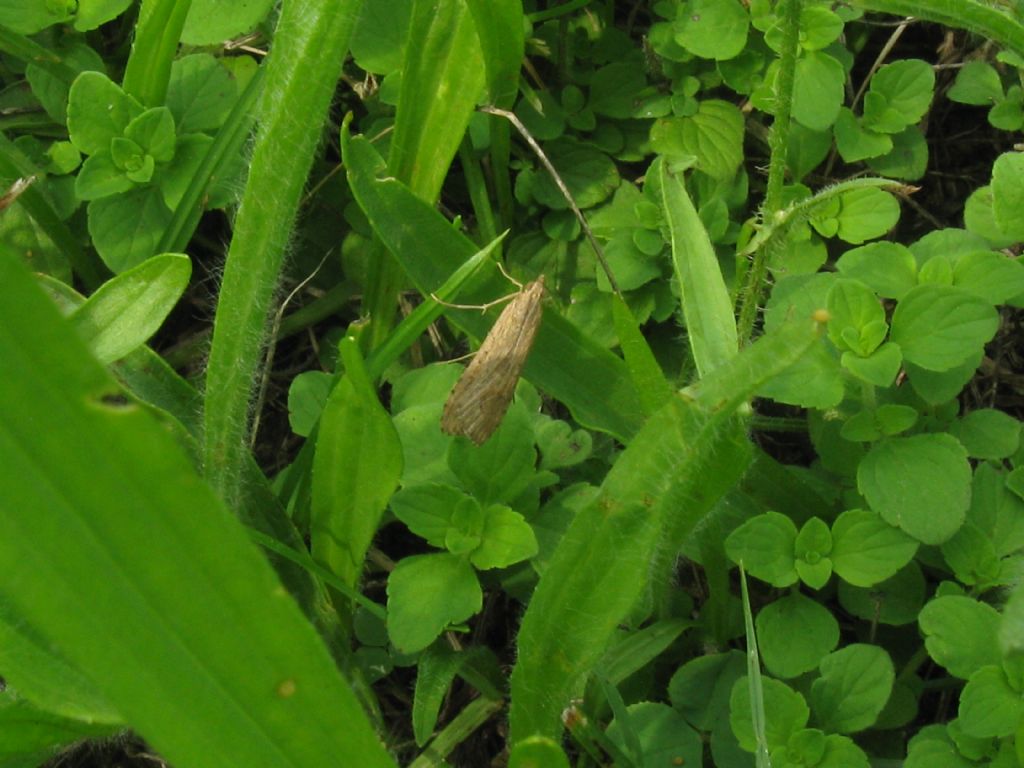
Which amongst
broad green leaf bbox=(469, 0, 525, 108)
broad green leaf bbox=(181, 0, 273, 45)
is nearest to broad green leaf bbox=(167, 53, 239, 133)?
broad green leaf bbox=(181, 0, 273, 45)

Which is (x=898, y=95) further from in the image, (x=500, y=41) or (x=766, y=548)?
(x=766, y=548)

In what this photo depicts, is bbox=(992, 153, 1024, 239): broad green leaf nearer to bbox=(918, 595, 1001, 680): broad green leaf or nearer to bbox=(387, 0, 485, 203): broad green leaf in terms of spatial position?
bbox=(918, 595, 1001, 680): broad green leaf

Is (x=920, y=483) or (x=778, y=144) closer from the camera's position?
(x=920, y=483)

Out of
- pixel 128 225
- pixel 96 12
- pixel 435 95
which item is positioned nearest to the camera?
pixel 435 95

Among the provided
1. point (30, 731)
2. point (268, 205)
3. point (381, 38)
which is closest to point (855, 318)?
point (268, 205)

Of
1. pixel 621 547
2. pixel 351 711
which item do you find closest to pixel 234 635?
pixel 351 711

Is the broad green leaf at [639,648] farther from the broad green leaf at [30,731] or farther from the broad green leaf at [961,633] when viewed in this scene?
the broad green leaf at [30,731]
